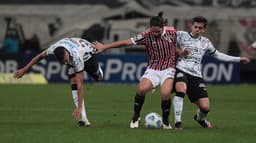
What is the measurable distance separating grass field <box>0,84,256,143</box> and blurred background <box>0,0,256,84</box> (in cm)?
1530

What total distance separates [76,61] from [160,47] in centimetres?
155

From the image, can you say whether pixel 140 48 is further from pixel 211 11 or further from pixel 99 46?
pixel 99 46

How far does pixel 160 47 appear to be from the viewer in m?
14.8

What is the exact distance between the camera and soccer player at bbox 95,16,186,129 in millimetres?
14703

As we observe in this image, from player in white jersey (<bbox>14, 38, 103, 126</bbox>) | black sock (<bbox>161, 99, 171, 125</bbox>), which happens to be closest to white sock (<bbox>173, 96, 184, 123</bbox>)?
black sock (<bbox>161, 99, 171, 125</bbox>)

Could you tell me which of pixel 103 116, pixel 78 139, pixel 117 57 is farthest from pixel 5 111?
pixel 117 57

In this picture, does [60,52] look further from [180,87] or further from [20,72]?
[180,87]

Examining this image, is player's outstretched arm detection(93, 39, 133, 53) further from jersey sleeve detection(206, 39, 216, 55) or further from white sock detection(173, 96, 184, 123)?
jersey sleeve detection(206, 39, 216, 55)

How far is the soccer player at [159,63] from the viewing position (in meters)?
14.7

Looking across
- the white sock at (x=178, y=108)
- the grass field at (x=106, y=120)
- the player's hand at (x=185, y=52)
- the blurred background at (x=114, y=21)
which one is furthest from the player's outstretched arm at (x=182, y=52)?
the blurred background at (x=114, y=21)

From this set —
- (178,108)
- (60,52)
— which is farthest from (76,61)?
(178,108)

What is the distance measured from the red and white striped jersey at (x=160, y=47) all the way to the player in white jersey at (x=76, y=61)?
3.52 feet

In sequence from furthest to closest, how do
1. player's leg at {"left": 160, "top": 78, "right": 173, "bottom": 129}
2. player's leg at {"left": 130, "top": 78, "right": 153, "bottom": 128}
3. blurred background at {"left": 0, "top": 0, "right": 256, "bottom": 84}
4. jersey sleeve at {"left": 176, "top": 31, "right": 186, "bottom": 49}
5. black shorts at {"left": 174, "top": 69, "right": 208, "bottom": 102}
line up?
1. blurred background at {"left": 0, "top": 0, "right": 256, "bottom": 84}
2. black shorts at {"left": 174, "top": 69, "right": 208, "bottom": 102}
3. jersey sleeve at {"left": 176, "top": 31, "right": 186, "bottom": 49}
4. player's leg at {"left": 130, "top": 78, "right": 153, "bottom": 128}
5. player's leg at {"left": 160, "top": 78, "right": 173, "bottom": 129}

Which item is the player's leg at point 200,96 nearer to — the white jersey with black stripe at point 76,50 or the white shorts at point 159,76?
the white shorts at point 159,76
